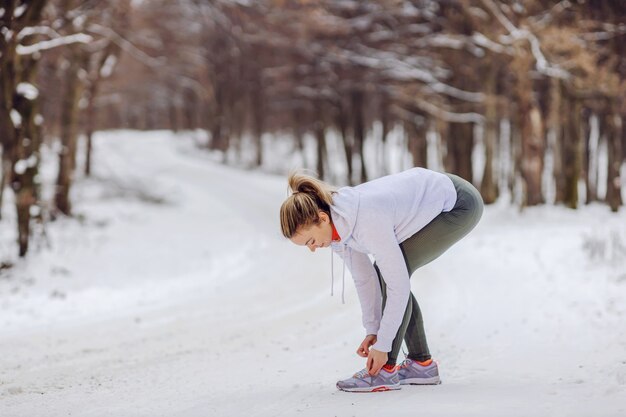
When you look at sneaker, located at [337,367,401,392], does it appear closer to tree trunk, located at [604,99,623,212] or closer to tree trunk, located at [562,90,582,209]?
tree trunk, located at [562,90,582,209]

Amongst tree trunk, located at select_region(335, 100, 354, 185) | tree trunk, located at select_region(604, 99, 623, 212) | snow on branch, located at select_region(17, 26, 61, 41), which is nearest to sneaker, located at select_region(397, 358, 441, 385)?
snow on branch, located at select_region(17, 26, 61, 41)

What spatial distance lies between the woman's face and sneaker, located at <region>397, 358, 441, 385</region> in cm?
112

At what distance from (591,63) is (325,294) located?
36.5ft

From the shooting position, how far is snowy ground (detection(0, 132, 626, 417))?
4.00m

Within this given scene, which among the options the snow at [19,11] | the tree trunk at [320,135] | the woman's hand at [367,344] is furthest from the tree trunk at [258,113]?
the woman's hand at [367,344]

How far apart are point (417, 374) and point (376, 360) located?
47cm

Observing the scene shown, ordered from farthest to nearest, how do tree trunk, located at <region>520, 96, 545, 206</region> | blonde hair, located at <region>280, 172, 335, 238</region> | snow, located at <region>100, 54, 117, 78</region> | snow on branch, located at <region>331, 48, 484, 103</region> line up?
snow on branch, located at <region>331, 48, 484, 103</region>, snow, located at <region>100, 54, 117, 78</region>, tree trunk, located at <region>520, 96, 545, 206</region>, blonde hair, located at <region>280, 172, 335, 238</region>

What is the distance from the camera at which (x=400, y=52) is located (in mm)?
23125

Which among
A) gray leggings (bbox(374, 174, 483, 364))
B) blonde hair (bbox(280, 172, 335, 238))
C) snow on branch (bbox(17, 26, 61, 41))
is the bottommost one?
gray leggings (bbox(374, 174, 483, 364))

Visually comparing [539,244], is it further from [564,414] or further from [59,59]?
[59,59]

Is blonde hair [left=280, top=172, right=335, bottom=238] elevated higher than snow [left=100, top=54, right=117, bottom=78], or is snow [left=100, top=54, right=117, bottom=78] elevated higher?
snow [left=100, top=54, right=117, bottom=78]

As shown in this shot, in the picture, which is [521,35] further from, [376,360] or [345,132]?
[345,132]

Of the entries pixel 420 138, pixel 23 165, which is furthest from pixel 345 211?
pixel 420 138

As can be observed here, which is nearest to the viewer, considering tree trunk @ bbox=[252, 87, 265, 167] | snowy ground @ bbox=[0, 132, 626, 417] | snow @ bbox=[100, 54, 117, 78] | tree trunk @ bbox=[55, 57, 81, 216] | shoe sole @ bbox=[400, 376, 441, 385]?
snowy ground @ bbox=[0, 132, 626, 417]
